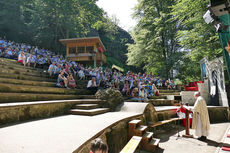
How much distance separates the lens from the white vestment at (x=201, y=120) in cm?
558

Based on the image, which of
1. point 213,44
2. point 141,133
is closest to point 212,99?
point 213,44

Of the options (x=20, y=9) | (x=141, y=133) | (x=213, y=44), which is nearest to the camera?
(x=141, y=133)

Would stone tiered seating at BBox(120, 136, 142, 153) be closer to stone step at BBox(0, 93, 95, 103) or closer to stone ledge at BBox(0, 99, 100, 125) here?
stone ledge at BBox(0, 99, 100, 125)

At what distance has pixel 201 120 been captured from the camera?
18.5 feet

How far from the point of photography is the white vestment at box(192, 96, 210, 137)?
5.58m

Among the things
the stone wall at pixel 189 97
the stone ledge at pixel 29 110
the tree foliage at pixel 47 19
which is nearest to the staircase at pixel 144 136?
the stone ledge at pixel 29 110

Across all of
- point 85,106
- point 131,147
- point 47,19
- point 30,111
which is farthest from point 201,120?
point 47,19

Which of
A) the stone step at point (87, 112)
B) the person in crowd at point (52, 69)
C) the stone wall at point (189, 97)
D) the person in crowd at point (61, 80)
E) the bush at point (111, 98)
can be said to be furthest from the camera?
the stone wall at point (189, 97)

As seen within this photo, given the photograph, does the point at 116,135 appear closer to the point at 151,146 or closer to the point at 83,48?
the point at 151,146

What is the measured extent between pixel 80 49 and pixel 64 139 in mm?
22105

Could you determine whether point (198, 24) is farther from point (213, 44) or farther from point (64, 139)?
point (64, 139)

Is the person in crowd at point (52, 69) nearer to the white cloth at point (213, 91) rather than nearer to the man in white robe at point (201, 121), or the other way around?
the man in white robe at point (201, 121)

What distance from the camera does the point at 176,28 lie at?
20156mm

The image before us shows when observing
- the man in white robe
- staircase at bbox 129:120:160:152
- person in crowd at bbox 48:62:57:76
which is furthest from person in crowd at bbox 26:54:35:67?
the man in white robe
